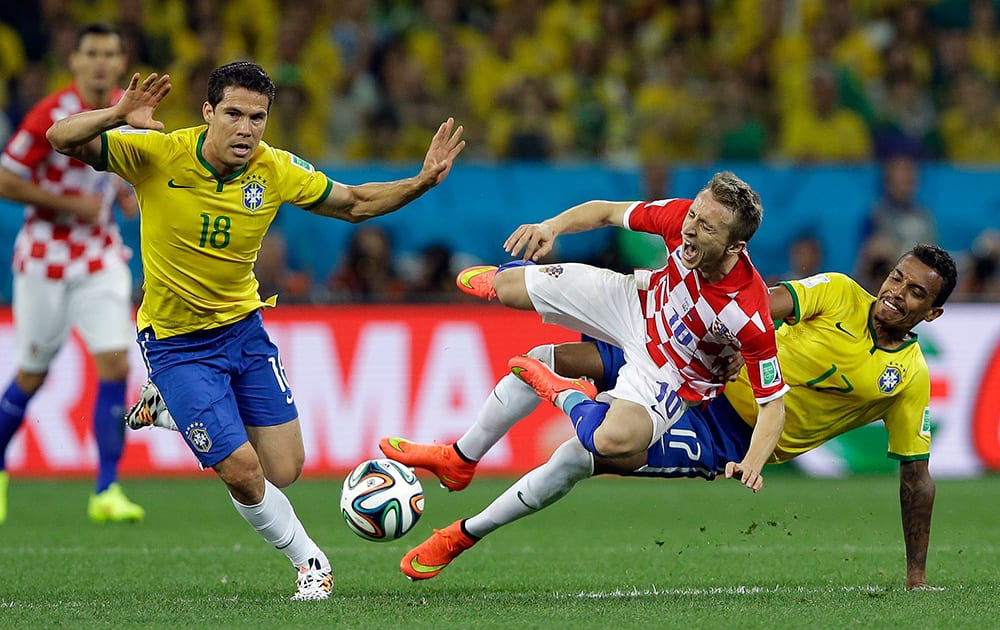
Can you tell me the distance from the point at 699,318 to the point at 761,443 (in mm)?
636

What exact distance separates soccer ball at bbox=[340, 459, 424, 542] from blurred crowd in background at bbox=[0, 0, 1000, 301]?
5876 mm

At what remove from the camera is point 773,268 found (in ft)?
44.3

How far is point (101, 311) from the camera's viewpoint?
9766 mm

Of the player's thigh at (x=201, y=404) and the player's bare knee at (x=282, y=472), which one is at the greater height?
the player's thigh at (x=201, y=404)

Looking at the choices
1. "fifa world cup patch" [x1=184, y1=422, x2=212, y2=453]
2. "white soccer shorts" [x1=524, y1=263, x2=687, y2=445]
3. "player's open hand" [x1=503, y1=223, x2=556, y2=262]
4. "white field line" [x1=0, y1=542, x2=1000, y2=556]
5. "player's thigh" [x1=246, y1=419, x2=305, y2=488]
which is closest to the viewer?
"player's open hand" [x1=503, y1=223, x2=556, y2=262]

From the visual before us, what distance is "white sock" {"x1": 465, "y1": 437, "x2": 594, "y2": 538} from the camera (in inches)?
276

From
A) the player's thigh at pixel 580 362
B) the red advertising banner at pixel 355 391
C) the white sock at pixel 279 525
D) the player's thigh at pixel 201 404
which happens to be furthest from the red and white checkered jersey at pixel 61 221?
the player's thigh at pixel 580 362

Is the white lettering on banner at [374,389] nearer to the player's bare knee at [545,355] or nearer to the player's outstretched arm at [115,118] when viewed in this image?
the player's bare knee at [545,355]

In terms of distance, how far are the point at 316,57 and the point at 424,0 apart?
1.40 meters

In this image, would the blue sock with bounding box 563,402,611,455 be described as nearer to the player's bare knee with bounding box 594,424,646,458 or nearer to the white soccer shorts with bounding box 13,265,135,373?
the player's bare knee with bounding box 594,424,646,458

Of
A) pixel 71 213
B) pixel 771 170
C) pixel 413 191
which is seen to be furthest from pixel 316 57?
pixel 413 191

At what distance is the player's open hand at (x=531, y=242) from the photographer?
260 inches

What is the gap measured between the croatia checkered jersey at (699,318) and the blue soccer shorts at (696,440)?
24 centimetres

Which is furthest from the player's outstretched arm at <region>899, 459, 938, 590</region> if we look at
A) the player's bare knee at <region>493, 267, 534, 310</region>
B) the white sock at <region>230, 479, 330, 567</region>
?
the white sock at <region>230, 479, 330, 567</region>
